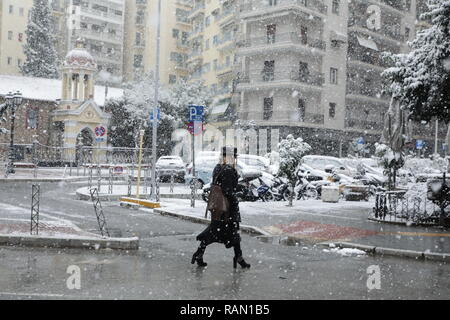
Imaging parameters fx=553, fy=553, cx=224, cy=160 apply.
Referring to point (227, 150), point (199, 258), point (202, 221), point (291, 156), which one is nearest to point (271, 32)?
point (291, 156)

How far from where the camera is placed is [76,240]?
31.7 ft

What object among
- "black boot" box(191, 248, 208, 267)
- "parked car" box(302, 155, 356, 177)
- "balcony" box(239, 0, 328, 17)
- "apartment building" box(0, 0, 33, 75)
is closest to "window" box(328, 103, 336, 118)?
"balcony" box(239, 0, 328, 17)

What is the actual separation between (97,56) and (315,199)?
2196 inches

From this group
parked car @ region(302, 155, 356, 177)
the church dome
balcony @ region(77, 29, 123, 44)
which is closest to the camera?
parked car @ region(302, 155, 356, 177)

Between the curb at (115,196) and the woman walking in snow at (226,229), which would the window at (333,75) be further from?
the woman walking in snow at (226,229)

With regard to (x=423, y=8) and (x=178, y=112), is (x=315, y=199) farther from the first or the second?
(x=423, y=8)

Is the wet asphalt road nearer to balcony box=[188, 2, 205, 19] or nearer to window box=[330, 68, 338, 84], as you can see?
window box=[330, 68, 338, 84]

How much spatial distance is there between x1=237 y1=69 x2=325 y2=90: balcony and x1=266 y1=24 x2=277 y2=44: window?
2.50 m

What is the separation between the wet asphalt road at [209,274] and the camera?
654cm

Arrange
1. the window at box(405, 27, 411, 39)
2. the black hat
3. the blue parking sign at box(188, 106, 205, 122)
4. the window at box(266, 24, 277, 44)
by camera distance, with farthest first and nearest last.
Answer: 1. the window at box(405, 27, 411, 39)
2. the window at box(266, 24, 277, 44)
3. the blue parking sign at box(188, 106, 205, 122)
4. the black hat

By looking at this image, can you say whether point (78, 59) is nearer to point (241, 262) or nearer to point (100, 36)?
point (100, 36)

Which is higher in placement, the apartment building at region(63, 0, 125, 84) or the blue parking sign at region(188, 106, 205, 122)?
the apartment building at region(63, 0, 125, 84)

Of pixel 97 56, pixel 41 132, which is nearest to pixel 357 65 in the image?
pixel 41 132

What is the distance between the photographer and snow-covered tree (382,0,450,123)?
13.7 meters
